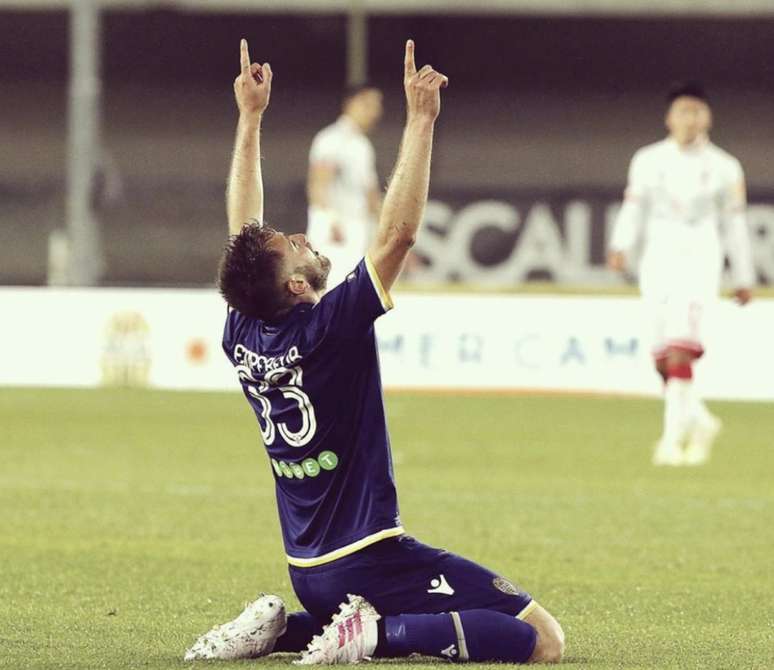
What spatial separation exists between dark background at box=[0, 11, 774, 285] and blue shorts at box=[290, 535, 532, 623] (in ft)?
95.0

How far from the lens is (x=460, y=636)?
19.8 feet

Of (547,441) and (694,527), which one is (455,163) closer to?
(547,441)

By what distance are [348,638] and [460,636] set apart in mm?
328

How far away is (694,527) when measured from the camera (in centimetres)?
1022

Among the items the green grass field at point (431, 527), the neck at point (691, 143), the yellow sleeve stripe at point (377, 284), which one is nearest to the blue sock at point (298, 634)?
the green grass field at point (431, 527)

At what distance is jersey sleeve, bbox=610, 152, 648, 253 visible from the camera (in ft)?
44.5

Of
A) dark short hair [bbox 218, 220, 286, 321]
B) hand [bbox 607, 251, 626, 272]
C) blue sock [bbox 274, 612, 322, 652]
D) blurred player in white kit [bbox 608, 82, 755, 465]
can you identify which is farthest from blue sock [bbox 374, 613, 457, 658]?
blurred player in white kit [bbox 608, 82, 755, 465]

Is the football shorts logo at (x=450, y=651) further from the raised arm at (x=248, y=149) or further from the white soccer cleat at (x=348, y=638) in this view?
the raised arm at (x=248, y=149)

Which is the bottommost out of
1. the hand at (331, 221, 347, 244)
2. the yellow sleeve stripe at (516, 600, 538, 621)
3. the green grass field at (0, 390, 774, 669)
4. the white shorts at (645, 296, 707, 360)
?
the green grass field at (0, 390, 774, 669)

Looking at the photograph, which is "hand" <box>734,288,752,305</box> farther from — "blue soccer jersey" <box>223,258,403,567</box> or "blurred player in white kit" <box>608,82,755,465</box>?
"blue soccer jersey" <box>223,258,403,567</box>

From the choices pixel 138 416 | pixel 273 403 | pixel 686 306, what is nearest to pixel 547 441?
pixel 686 306

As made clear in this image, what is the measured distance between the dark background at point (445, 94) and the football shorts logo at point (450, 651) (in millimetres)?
29040

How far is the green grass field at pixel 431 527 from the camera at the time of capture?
6887 millimetres

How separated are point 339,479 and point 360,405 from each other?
22cm
